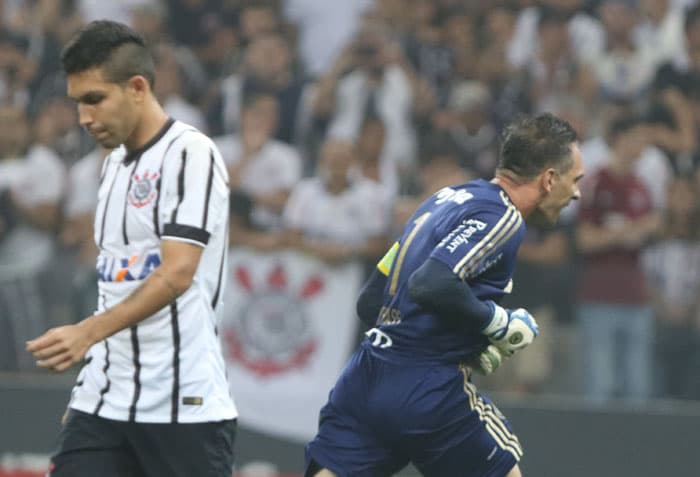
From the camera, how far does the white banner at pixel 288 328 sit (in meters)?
8.68

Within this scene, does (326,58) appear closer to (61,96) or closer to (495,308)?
(61,96)

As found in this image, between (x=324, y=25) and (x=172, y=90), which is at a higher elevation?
(x=324, y=25)

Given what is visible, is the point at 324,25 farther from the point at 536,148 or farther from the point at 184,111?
the point at 536,148

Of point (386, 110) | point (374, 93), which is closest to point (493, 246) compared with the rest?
point (386, 110)

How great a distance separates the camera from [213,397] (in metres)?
4.39

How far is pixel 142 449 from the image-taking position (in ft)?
14.4

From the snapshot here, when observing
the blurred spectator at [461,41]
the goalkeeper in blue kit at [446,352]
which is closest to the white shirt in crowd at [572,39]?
the blurred spectator at [461,41]

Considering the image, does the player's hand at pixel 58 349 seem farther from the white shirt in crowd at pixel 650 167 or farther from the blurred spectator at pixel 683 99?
the blurred spectator at pixel 683 99

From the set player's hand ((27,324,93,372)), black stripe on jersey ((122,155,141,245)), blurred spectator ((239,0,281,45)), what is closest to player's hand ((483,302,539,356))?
black stripe on jersey ((122,155,141,245))

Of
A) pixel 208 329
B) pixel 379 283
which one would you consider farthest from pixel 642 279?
pixel 208 329

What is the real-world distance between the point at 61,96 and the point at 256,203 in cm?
173

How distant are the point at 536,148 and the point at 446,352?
2.46 feet

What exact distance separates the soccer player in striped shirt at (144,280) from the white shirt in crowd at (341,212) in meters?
4.09

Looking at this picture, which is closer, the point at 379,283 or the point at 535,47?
the point at 379,283
